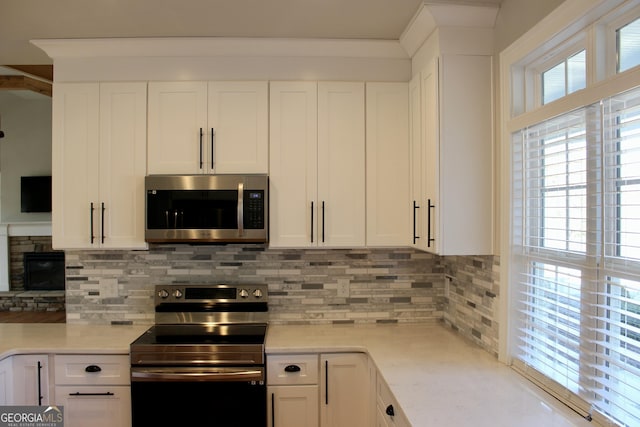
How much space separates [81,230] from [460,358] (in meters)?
2.23

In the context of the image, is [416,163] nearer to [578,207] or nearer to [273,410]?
[578,207]

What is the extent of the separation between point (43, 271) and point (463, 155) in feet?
17.5

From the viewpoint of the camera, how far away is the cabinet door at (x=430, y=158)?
A: 6.44 feet

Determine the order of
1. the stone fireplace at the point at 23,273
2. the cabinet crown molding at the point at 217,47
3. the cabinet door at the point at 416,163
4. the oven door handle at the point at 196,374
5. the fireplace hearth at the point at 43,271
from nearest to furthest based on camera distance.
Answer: the oven door handle at the point at 196,374
the cabinet door at the point at 416,163
the cabinet crown molding at the point at 217,47
the stone fireplace at the point at 23,273
the fireplace hearth at the point at 43,271

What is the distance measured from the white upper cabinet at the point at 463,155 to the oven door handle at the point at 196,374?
1155 mm

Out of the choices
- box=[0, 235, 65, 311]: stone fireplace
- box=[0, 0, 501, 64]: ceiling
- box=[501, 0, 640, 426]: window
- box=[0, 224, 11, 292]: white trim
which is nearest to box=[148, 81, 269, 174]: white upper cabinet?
box=[0, 0, 501, 64]: ceiling

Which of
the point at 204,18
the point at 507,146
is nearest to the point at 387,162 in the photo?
the point at 507,146

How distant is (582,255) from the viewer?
1.41 metres

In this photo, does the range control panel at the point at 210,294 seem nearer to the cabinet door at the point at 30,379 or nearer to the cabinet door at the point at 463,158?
the cabinet door at the point at 30,379

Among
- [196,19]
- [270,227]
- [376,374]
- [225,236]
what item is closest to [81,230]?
[225,236]

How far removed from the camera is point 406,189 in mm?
2389

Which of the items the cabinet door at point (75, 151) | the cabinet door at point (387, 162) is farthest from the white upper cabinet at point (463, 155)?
the cabinet door at point (75, 151)

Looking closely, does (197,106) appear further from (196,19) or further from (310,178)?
(310,178)

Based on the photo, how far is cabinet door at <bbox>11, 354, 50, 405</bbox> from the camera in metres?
2.12
